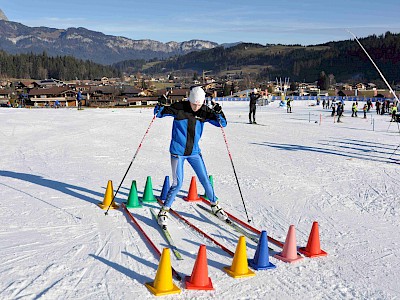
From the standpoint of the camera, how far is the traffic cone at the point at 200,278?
155 inches

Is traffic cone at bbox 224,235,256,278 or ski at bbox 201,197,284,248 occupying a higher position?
traffic cone at bbox 224,235,256,278

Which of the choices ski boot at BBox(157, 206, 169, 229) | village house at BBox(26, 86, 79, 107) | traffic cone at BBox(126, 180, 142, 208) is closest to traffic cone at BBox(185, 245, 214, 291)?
ski boot at BBox(157, 206, 169, 229)

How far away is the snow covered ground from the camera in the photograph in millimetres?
4043

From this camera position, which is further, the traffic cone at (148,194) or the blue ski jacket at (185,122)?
the traffic cone at (148,194)

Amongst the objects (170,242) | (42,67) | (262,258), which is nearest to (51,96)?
(42,67)

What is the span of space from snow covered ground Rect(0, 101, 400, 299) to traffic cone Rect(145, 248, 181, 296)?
0.07 meters

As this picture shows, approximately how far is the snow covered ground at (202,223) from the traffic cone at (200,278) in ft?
0.28

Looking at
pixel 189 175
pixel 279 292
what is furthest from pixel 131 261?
pixel 189 175

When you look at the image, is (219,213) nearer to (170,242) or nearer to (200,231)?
(200,231)

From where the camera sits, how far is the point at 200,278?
3.97m

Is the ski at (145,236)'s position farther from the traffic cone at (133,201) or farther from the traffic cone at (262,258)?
the traffic cone at (262,258)

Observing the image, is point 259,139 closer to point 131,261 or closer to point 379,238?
point 379,238

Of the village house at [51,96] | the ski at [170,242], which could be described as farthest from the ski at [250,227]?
the village house at [51,96]

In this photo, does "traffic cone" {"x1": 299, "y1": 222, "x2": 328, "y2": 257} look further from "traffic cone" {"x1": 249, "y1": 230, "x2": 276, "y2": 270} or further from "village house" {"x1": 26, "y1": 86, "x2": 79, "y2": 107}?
"village house" {"x1": 26, "y1": 86, "x2": 79, "y2": 107}
